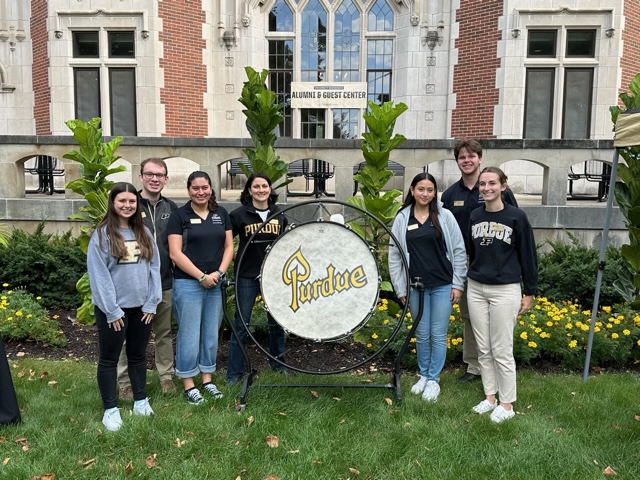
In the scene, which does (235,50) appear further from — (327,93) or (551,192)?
(551,192)

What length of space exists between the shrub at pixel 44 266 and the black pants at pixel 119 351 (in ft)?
11.7

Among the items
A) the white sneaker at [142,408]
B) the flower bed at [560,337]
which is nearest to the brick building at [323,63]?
the flower bed at [560,337]

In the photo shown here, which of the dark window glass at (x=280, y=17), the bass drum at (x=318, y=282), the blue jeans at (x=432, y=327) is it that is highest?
the dark window glass at (x=280, y=17)

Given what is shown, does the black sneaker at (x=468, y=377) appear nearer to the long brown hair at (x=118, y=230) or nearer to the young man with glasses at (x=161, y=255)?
the young man with glasses at (x=161, y=255)

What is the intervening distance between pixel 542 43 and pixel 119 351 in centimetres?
1191

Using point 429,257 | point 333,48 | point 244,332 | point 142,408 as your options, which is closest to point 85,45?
point 333,48

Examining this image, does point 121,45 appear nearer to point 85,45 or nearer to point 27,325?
point 85,45

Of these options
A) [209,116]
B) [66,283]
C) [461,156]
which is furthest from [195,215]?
[209,116]

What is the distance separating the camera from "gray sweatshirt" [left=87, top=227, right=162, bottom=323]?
377 centimetres

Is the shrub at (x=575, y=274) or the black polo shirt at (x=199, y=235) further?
the shrub at (x=575, y=274)

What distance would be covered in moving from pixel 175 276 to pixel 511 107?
10122 millimetres

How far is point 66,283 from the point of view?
7.30m

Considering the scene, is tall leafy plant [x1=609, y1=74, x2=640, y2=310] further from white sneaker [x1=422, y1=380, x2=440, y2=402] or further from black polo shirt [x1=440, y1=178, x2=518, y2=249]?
white sneaker [x1=422, y1=380, x2=440, y2=402]

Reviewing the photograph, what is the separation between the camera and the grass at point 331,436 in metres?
3.50
